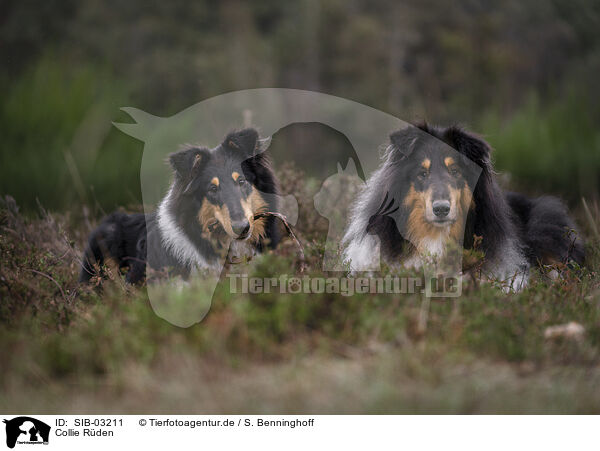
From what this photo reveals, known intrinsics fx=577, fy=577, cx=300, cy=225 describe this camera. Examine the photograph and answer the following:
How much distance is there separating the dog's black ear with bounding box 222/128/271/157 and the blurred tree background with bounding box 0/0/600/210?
167 cm

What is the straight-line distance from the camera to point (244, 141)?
14.6 ft

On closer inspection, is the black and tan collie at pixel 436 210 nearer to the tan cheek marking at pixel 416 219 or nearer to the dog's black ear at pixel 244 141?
the tan cheek marking at pixel 416 219

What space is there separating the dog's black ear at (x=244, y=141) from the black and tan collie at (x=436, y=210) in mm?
1036

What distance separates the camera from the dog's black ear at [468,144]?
167 inches

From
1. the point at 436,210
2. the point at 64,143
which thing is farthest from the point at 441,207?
the point at 64,143

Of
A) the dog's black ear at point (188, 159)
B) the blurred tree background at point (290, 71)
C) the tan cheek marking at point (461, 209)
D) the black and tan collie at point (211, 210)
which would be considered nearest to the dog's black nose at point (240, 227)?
the black and tan collie at point (211, 210)

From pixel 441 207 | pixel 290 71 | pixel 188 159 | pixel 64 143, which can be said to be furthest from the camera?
pixel 290 71

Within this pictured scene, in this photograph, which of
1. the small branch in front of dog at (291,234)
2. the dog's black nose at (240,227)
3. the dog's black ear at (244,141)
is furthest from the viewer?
the dog's black ear at (244,141)

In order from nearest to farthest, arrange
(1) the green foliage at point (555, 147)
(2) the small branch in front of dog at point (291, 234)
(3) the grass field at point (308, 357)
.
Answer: (3) the grass field at point (308, 357)
(2) the small branch in front of dog at point (291, 234)
(1) the green foliage at point (555, 147)

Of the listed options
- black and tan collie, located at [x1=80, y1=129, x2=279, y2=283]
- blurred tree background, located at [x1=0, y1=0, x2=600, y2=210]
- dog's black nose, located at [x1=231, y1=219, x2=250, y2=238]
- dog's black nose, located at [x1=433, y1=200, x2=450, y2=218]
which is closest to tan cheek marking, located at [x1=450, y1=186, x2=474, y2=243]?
dog's black nose, located at [x1=433, y1=200, x2=450, y2=218]

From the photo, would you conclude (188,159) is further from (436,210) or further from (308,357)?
(308,357)
